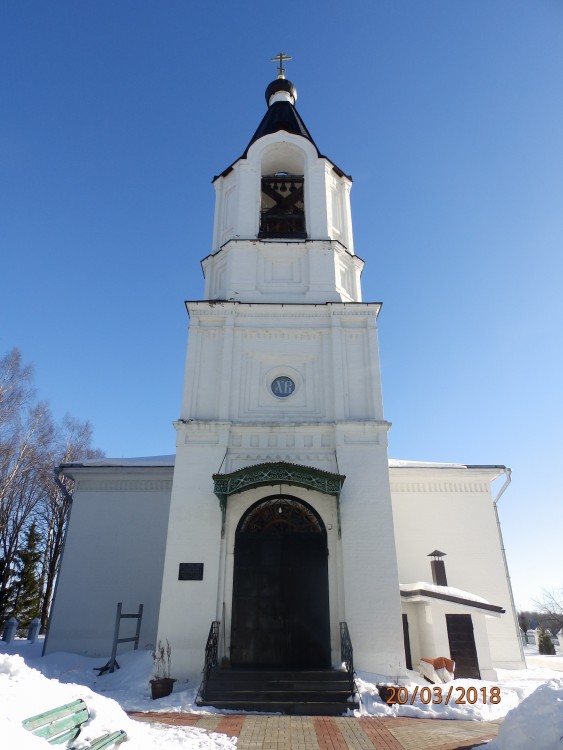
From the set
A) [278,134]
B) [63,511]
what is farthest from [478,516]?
[63,511]

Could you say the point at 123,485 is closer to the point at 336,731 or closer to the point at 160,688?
the point at 160,688

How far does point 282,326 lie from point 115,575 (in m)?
8.24

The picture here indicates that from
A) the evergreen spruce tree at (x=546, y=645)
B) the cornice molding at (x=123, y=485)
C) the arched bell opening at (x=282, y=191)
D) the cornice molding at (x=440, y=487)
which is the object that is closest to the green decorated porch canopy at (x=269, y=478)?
the cornice molding at (x=440, y=487)

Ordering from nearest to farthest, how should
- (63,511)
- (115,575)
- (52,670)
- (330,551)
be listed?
(330,551) < (52,670) < (115,575) < (63,511)

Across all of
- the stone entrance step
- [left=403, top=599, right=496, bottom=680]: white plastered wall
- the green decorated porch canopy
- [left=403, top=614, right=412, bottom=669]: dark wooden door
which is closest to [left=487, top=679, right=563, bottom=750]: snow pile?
the stone entrance step

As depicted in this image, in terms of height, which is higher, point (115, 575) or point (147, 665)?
point (115, 575)

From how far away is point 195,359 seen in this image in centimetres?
1284

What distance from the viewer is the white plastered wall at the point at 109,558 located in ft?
43.3

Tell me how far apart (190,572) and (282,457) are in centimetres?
315

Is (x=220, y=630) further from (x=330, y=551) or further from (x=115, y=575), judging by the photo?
(x=115, y=575)

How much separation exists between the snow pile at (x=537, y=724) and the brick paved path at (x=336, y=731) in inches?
35.4

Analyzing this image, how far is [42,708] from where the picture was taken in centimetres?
389

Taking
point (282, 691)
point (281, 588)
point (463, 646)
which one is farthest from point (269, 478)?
point (463, 646)
